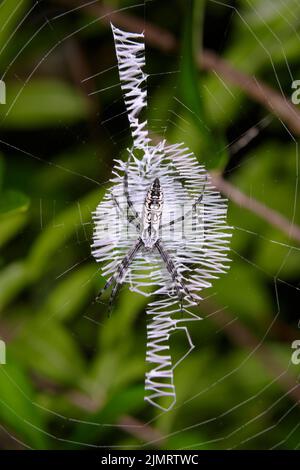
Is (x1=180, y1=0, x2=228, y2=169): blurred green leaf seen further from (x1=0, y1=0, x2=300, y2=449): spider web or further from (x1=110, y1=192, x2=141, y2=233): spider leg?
(x1=110, y1=192, x2=141, y2=233): spider leg

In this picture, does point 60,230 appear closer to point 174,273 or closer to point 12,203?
point 12,203

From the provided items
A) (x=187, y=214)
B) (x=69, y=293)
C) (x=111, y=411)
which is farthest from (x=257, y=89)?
(x=111, y=411)


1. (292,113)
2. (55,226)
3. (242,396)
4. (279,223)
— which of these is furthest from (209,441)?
(292,113)

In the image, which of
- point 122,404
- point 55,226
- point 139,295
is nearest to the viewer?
point 122,404

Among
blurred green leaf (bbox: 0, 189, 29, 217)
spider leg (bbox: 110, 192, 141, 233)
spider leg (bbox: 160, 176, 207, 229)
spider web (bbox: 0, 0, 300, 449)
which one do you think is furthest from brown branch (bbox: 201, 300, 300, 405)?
blurred green leaf (bbox: 0, 189, 29, 217)

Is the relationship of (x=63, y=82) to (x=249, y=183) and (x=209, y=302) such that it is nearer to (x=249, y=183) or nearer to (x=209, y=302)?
(x=249, y=183)

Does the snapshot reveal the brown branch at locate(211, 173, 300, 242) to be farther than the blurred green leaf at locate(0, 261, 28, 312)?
No

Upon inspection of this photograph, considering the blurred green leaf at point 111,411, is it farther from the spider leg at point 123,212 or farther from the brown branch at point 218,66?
the brown branch at point 218,66
